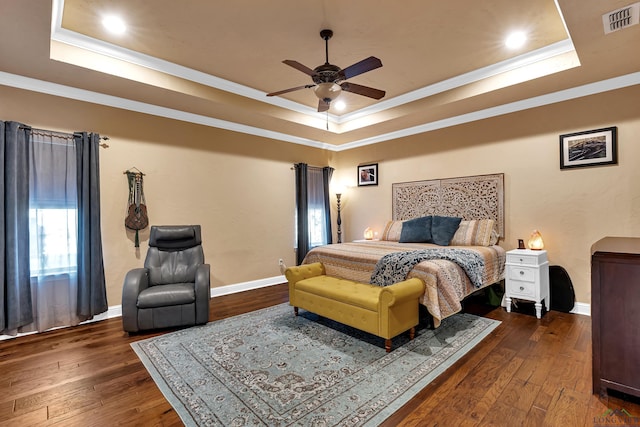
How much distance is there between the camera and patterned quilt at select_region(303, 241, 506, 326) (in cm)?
280

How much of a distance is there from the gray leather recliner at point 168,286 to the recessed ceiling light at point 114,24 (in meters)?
2.05

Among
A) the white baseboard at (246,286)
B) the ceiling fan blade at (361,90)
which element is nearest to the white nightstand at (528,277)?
the ceiling fan blade at (361,90)

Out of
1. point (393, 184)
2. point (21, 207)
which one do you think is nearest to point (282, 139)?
point (393, 184)

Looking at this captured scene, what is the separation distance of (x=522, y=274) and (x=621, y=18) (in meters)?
2.47

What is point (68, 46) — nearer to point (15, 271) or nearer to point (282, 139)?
point (15, 271)

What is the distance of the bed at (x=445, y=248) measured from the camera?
9.35ft

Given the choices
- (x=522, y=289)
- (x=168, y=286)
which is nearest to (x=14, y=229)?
(x=168, y=286)

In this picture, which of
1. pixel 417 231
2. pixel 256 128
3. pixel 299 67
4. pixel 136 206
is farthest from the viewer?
pixel 256 128

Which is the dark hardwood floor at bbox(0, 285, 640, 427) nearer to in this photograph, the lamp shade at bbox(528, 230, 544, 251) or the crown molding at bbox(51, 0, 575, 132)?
the lamp shade at bbox(528, 230, 544, 251)

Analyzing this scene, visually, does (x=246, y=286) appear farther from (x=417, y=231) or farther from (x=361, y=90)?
(x=361, y=90)

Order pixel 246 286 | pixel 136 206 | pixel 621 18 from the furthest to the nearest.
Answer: pixel 246 286, pixel 136 206, pixel 621 18

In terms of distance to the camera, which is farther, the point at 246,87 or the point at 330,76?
the point at 246,87

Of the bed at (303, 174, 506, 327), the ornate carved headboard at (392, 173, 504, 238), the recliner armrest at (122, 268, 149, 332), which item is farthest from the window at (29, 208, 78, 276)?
the ornate carved headboard at (392, 173, 504, 238)

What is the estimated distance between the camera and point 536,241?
3709 millimetres
